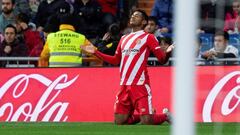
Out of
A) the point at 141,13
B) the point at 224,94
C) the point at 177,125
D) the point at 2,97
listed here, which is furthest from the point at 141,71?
the point at 177,125

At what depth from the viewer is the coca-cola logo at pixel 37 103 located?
1573 cm

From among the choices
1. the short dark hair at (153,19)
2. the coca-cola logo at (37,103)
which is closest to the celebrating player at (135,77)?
the coca-cola logo at (37,103)

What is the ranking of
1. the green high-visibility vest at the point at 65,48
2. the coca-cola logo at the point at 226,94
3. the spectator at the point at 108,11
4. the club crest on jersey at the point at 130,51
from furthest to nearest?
1. the spectator at the point at 108,11
2. the green high-visibility vest at the point at 65,48
3. the coca-cola logo at the point at 226,94
4. the club crest on jersey at the point at 130,51

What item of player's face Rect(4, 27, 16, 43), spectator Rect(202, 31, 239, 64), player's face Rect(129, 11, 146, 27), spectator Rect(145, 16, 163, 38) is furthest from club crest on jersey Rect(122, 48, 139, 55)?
player's face Rect(4, 27, 16, 43)

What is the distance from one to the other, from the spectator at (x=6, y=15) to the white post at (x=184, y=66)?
44.0ft

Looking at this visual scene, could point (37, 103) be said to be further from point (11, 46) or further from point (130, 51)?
point (130, 51)

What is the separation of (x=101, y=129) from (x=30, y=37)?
4864 mm

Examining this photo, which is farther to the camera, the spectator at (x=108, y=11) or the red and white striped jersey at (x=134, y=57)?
the spectator at (x=108, y=11)

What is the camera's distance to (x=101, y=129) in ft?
43.3

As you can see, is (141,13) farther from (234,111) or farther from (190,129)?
(190,129)

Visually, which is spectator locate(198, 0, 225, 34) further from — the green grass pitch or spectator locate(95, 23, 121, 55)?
spectator locate(95, 23, 121, 55)

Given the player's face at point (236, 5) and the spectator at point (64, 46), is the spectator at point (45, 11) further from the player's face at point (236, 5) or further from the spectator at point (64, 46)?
the player's face at point (236, 5)

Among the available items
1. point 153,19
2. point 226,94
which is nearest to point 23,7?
point 153,19

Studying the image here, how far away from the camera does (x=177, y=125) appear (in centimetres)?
489
